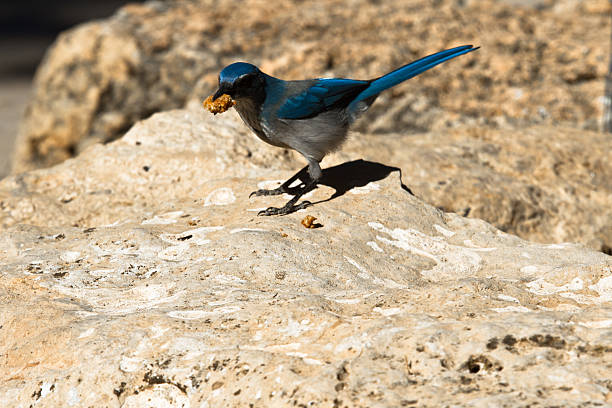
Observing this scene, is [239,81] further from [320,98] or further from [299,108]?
[320,98]

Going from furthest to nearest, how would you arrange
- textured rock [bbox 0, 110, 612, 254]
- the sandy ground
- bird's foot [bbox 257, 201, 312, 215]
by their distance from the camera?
the sandy ground
textured rock [bbox 0, 110, 612, 254]
bird's foot [bbox 257, 201, 312, 215]

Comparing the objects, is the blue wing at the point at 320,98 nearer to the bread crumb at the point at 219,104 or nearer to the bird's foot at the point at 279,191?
the bread crumb at the point at 219,104

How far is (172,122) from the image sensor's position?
5176 mm

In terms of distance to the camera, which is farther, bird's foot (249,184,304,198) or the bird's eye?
bird's foot (249,184,304,198)

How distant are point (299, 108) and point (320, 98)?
0.20 meters

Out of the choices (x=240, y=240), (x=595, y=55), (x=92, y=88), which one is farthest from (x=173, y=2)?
(x=240, y=240)

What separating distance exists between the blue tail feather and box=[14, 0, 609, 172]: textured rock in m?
2.17

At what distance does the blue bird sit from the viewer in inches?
162

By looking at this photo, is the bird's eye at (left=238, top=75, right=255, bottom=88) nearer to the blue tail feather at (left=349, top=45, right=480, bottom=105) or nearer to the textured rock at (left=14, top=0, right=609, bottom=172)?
the blue tail feather at (left=349, top=45, right=480, bottom=105)

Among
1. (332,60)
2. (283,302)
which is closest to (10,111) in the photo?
(332,60)

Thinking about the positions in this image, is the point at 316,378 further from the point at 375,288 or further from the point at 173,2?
the point at 173,2

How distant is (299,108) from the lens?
13.9 ft

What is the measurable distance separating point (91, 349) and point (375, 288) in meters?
1.23

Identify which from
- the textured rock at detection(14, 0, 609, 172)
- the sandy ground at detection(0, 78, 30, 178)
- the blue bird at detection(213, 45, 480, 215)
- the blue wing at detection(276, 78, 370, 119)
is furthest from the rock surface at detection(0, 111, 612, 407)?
the sandy ground at detection(0, 78, 30, 178)
